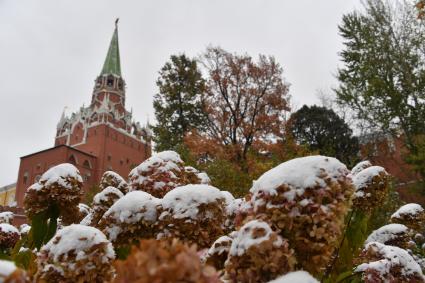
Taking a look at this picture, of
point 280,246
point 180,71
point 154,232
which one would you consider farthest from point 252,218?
point 180,71

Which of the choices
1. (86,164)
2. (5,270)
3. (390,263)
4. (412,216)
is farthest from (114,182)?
(86,164)

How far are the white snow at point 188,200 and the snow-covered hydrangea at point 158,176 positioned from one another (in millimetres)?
932

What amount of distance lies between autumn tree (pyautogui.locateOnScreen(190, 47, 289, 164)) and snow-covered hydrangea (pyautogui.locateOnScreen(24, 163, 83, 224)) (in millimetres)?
17018

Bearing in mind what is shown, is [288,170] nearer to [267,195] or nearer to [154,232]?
[267,195]

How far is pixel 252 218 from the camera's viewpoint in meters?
1.62

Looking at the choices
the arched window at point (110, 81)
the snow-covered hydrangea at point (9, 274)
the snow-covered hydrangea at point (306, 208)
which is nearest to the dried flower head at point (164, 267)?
the snow-covered hydrangea at point (9, 274)

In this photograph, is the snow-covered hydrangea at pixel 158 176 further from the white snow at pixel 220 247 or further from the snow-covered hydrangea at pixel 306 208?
the snow-covered hydrangea at pixel 306 208

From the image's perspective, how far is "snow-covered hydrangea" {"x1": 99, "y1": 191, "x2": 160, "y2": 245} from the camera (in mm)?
2365

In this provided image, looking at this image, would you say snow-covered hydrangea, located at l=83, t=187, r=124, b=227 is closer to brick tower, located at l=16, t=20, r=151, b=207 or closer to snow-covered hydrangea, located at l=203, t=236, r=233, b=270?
snow-covered hydrangea, located at l=203, t=236, r=233, b=270

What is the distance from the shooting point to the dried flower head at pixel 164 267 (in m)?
0.87

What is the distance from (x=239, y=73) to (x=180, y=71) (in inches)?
264

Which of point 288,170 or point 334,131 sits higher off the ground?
point 334,131

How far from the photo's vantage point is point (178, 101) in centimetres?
2578

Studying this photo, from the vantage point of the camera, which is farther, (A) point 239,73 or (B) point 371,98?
(A) point 239,73
